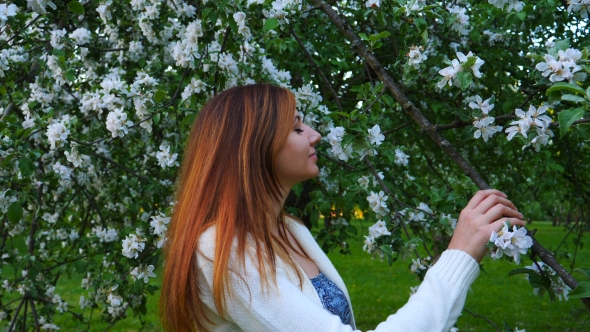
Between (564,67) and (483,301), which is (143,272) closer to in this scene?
(564,67)

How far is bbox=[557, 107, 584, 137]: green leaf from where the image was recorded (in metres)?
1.35

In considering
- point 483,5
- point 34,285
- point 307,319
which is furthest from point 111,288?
point 483,5

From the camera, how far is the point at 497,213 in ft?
4.69

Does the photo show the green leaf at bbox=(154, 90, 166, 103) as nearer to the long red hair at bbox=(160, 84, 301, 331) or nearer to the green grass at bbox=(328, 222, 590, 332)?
the long red hair at bbox=(160, 84, 301, 331)

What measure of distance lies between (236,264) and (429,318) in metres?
0.43

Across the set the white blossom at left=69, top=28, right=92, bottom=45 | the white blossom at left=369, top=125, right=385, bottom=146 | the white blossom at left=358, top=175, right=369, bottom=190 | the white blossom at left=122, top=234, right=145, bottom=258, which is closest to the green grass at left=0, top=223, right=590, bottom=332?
the white blossom at left=69, top=28, right=92, bottom=45

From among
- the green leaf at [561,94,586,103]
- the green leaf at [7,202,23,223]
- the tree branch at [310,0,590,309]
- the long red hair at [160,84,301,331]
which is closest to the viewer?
the green leaf at [561,94,586,103]

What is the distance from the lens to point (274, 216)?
5.64 ft

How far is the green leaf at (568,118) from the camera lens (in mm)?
1354

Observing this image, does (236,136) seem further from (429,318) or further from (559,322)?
(559,322)

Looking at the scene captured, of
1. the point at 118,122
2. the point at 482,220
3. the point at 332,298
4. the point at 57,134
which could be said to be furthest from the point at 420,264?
the point at 57,134

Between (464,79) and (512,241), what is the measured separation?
470mm

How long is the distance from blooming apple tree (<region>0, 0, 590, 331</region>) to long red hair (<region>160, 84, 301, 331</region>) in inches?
15.5

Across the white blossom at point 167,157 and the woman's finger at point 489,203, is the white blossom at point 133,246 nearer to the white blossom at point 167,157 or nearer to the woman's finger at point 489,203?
the white blossom at point 167,157
